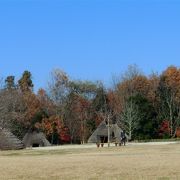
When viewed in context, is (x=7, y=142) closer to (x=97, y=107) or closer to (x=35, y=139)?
(x=35, y=139)

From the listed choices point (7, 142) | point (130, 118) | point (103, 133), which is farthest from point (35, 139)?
point (7, 142)

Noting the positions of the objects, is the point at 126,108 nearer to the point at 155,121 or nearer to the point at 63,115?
the point at 155,121

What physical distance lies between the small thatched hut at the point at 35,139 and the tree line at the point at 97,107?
216 centimetres

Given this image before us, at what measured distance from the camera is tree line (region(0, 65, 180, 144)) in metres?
107

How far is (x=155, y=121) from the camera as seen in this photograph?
362ft

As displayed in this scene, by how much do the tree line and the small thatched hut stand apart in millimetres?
2156

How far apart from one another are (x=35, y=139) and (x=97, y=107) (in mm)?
23750

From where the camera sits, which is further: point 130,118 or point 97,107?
point 97,107

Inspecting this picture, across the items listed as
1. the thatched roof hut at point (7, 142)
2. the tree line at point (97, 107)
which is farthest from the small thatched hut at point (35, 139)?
the thatched roof hut at point (7, 142)

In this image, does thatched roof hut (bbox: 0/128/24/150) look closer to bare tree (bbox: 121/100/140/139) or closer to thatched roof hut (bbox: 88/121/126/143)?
thatched roof hut (bbox: 88/121/126/143)

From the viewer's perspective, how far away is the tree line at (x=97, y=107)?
10669cm

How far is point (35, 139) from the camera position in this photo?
101500 millimetres

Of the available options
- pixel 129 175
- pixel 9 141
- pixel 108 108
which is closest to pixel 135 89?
pixel 108 108

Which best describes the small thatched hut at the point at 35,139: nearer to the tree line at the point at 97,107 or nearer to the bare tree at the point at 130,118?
the tree line at the point at 97,107
